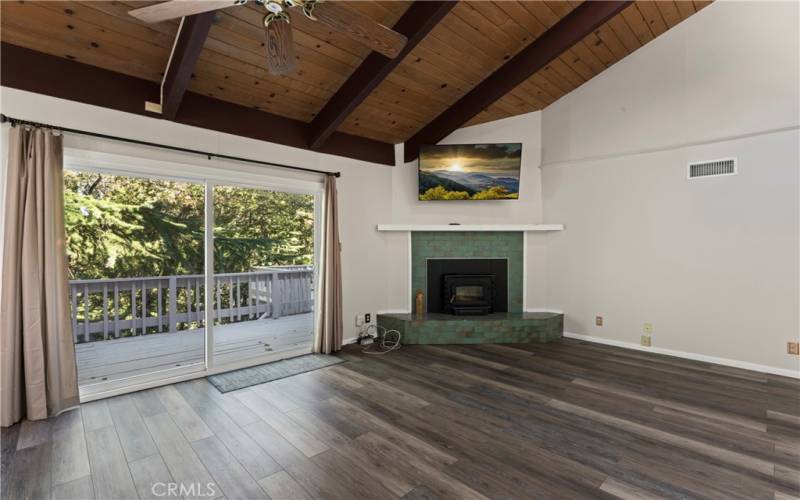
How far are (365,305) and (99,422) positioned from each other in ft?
9.38

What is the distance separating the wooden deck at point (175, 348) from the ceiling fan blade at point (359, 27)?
3.19m

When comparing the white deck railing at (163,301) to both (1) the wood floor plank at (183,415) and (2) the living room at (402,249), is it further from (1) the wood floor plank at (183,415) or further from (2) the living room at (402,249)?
(1) the wood floor plank at (183,415)

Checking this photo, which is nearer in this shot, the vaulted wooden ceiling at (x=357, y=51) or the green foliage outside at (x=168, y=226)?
the vaulted wooden ceiling at (x=357, y=51)

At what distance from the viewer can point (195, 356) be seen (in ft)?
13.6

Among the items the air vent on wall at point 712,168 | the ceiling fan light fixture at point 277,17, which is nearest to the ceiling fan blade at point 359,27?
Answer: the ceiling fan light fixture at point 277,17

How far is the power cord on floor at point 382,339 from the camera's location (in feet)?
14.3

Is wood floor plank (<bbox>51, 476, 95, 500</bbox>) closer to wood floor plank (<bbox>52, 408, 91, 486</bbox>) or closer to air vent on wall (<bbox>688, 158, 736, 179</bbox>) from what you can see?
wood floor plank (<bbox>52, 408, 91, 486</bbox>)

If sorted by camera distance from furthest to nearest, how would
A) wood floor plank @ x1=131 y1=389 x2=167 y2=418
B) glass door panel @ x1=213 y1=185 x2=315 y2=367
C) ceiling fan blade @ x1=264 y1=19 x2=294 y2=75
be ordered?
glass door panel @ x1=213 y1=185 x2=315 y2=367, wood floor plank @ x1=131 y1=389 x2=167 y2=418, ceiling fan blade @ x1=264 y1=19 x2=294 y2=75

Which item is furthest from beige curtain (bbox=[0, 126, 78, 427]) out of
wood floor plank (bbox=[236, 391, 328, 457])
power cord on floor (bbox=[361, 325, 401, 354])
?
power cord on floor (bbox=[361, 325, 401, 354])

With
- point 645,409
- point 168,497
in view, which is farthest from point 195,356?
point 645,409

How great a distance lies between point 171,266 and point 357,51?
2.83 meters

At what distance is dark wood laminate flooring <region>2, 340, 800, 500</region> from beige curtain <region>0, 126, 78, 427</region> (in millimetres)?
260

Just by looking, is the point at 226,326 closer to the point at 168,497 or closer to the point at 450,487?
the point at 168,497

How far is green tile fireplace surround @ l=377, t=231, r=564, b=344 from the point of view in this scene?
15.1 ft
